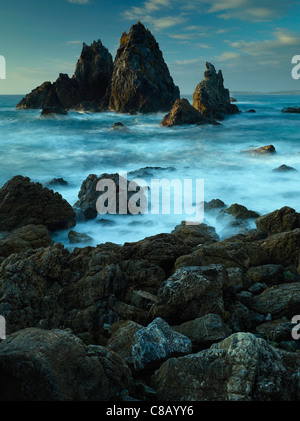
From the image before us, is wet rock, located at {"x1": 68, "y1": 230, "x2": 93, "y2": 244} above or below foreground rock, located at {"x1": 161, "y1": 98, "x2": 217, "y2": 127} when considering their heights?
below

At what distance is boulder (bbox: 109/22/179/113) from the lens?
215ft

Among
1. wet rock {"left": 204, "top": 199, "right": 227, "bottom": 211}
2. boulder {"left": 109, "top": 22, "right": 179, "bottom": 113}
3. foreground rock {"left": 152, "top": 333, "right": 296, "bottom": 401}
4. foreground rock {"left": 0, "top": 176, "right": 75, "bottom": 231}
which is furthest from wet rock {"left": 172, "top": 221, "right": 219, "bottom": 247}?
boulder {"left": 109, "top": 22, "right": 179, "bottom": 113}

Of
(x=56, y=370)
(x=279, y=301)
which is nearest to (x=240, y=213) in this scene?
(x=279, y=301)

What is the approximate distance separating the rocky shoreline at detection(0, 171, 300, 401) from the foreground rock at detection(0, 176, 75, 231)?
6.33 ft

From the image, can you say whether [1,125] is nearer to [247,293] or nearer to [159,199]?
[159,199]

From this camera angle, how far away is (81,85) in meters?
77.9

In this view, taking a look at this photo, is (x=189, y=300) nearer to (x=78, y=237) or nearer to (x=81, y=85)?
(x=78, y=237)

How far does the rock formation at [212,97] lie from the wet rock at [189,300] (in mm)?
51770

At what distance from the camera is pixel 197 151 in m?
32.2

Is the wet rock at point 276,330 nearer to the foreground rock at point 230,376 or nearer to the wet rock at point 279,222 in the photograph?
the foreground rock at point 230,376

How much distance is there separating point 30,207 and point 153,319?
806 cm

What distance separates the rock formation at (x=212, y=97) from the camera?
5341 cm

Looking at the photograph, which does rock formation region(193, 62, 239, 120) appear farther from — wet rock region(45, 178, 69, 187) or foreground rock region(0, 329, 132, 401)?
foreground rock region(0, 329, 132, 401)

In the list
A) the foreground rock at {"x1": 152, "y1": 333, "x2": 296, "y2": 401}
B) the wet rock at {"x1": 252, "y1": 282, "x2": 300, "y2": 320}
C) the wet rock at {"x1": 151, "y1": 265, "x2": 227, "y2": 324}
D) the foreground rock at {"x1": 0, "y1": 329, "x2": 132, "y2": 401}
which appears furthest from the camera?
the wet rock at {"x1": 252, "y1": 282, "x2": 300, "y2": 320}
